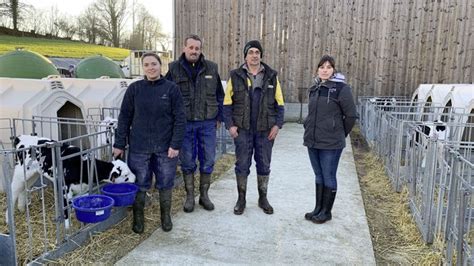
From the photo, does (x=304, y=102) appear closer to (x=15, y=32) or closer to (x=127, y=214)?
(x=127, y=214)

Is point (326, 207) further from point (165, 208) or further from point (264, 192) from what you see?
point (165, 208)

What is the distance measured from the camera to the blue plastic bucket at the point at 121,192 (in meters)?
3.61

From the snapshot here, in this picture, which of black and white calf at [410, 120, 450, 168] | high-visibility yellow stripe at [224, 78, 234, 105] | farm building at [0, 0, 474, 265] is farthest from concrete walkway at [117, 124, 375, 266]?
farm building at [0, 0, 474, 265]

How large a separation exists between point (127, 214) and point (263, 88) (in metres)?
2.00

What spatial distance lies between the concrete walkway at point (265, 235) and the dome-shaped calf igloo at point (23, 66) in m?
6.95

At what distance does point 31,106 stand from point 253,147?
10.7ft

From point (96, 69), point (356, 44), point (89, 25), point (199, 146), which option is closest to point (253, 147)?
point (199, 146)

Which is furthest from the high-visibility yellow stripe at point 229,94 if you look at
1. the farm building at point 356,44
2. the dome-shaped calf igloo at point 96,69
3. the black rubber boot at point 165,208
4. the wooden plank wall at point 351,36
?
the dome-shaped calf igloo at point 96,69

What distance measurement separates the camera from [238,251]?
3477 mm

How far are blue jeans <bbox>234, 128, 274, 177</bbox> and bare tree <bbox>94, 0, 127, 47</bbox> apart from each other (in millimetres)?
36422

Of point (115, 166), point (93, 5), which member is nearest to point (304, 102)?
point (115, 166)

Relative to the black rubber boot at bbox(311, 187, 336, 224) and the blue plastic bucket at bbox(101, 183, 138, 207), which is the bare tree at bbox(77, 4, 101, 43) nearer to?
the blue plastic bucket at bbox(101, 183, 138, 207)

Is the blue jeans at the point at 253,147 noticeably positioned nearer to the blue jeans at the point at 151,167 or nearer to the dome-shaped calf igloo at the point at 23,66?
the blue jeans at the point at 151,167

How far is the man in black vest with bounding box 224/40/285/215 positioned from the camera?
13.6 ft
